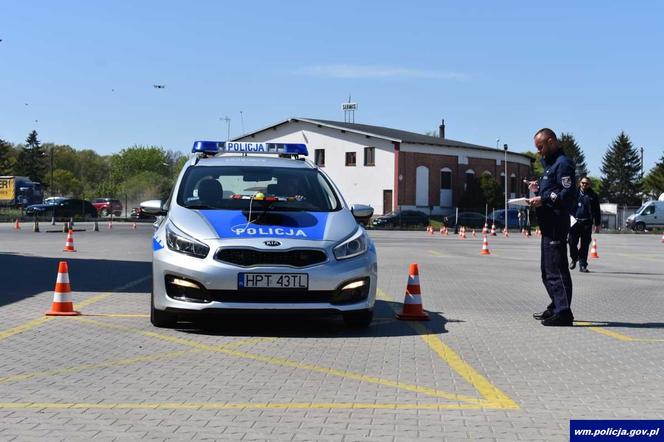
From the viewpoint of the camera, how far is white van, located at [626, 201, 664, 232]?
63125 millimetres

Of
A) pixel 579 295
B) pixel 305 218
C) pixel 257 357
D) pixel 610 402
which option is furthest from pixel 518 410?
pixel 579 295

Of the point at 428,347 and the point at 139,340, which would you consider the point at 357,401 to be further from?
the point at 139,340

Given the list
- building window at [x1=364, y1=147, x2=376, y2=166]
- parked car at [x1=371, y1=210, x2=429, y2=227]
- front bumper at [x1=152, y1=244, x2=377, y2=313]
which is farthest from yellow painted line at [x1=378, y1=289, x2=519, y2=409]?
building window at [x1=364, y1=147, x2=376, y2=166]

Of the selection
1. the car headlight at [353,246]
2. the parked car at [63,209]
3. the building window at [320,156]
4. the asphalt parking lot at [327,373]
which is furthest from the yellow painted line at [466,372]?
the building window at [320,156]

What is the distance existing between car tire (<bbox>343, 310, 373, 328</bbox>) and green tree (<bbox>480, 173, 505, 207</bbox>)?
A: 68.4 m

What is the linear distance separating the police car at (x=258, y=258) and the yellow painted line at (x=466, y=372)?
2.16ft

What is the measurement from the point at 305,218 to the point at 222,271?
1117 millimetres

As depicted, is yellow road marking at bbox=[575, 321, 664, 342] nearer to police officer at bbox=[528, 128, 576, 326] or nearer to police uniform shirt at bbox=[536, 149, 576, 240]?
police officer at bbox=[528, 128, 576, 326]

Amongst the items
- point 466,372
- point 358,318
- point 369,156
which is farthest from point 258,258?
point 369,156

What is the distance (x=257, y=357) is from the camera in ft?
24.1

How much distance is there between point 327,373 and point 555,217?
12.2 ft

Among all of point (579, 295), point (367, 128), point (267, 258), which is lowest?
point (579, 295)

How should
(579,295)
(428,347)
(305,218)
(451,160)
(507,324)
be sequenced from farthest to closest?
(451,160), (579,295), (507,324), (305,218), (428,347)

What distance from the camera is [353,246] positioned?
337 inches
